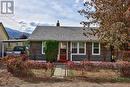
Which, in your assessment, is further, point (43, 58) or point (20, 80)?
point (43, 58)

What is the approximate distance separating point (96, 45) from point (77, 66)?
1922 cm

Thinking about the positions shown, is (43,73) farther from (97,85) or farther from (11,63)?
(97,85)

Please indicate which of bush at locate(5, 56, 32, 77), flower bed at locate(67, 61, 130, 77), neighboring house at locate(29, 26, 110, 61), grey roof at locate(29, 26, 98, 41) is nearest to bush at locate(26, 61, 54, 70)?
bush at locate(5, 56, 32, 77)

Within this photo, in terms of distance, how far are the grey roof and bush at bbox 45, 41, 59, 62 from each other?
2502mm

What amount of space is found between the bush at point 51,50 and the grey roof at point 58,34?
2.50m

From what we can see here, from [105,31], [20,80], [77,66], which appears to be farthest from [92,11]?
[20,80]

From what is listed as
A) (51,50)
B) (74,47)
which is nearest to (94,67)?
(51,50)

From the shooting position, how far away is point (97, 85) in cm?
1748

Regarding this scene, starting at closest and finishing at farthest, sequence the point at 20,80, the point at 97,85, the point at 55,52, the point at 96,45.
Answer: the point at 97,85, the point at 20,80, the point at 55,52, the point at 96,45

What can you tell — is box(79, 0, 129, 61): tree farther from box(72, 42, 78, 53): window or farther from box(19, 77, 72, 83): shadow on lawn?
box(72, 42, 78, 53): window

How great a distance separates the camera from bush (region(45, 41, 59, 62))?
37125 millimetres

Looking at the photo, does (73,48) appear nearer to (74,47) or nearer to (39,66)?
(74,47)

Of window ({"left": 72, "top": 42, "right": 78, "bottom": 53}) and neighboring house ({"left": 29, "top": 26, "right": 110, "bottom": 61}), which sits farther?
window ({"left": 72, "top": 42, "right": 78, "bottom": 53})

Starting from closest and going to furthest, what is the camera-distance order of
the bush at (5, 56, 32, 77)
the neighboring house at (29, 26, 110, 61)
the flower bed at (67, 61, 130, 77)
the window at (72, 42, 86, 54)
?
the bush at (5, 56, 32, 77) → the flower bed at (67, 61, 130, 77) → the neighboring house at (29, 26, 110, 61) → the window at (72, 42, 86, 54)
